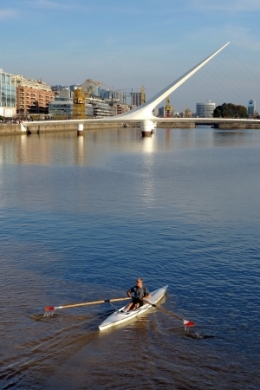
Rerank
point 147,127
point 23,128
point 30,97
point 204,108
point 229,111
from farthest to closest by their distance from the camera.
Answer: point 204,108, point 229,111, point 30,97, point 147,127, point 23,128

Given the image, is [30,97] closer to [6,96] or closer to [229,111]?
[6,96]

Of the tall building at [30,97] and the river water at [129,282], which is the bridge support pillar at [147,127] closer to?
the river water at [129,282]

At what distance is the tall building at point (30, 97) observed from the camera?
77.5m

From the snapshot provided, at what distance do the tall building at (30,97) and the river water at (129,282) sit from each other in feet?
212

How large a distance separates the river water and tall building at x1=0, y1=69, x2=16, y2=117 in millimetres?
43376

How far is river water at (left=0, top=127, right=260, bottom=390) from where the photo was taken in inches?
183

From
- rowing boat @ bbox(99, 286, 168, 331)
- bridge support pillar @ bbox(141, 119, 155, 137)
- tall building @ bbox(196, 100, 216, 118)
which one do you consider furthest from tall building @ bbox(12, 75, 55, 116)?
tall building @ bbox(196, 100, 216, 118)

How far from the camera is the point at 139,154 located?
89.2 ft

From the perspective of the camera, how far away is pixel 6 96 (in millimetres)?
57500

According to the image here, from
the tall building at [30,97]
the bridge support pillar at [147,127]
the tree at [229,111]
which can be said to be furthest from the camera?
the tree at [229,111]

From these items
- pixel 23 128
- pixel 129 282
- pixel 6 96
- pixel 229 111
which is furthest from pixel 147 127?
pixel 229 111

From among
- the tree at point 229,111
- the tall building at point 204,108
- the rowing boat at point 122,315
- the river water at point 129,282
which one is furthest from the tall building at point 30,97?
the tall building at point 204,108

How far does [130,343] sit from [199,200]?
25.6ft

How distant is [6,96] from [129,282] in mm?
53486
